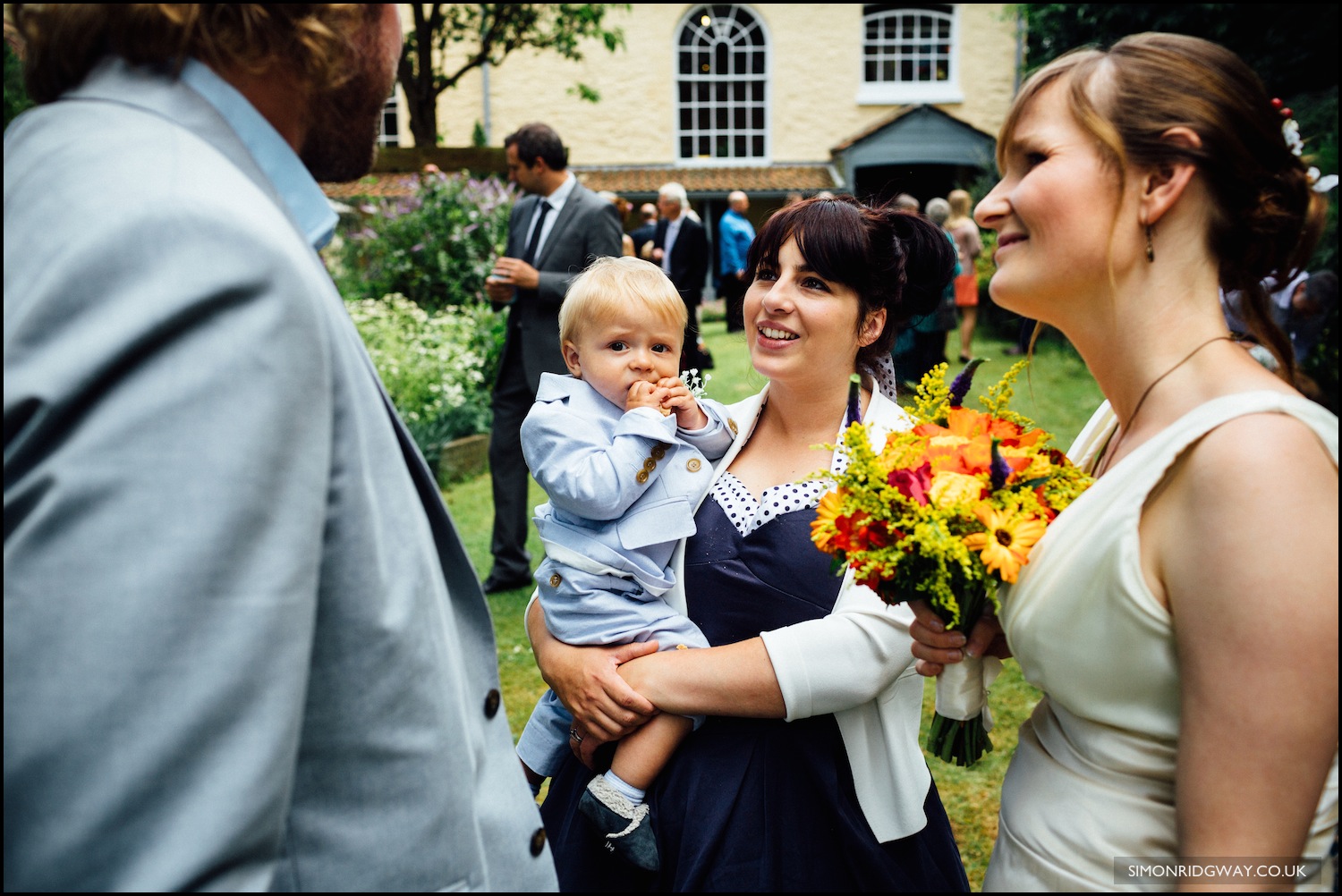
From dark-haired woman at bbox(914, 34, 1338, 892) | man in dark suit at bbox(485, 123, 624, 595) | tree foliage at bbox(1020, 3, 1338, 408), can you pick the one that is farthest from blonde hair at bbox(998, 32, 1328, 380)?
tree foliage at bbox(1020, 3, 1338, 408)

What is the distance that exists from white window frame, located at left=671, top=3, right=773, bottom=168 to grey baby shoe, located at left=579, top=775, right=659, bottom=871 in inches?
938

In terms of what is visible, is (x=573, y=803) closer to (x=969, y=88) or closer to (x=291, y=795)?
(x=291, y=795)

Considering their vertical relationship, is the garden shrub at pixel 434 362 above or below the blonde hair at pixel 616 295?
below

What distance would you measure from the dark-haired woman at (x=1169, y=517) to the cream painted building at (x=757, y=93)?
22.4 m

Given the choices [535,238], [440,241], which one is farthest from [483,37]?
[535,238]

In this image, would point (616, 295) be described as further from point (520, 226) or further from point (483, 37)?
point (483, 37)

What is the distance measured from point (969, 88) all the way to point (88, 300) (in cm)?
2631

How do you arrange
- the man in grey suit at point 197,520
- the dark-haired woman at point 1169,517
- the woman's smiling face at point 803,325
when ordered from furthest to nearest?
the woman's smiling face at point 803,325
the dark-haired woman at point 1169,517
the man in grey suit at point 197,520

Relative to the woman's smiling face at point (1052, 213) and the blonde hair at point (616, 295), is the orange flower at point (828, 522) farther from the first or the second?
the blonde hair at point (616, 295)

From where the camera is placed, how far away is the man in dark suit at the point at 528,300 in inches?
230

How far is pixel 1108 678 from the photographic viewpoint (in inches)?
58.0

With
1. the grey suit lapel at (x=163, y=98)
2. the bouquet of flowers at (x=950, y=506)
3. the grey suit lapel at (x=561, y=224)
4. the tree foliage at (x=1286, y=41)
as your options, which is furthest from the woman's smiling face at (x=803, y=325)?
the tree foliage at (x=1286, y=41)

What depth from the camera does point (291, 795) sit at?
1.08 metres

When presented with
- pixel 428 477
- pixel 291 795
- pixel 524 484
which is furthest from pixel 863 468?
pixel 524 484
